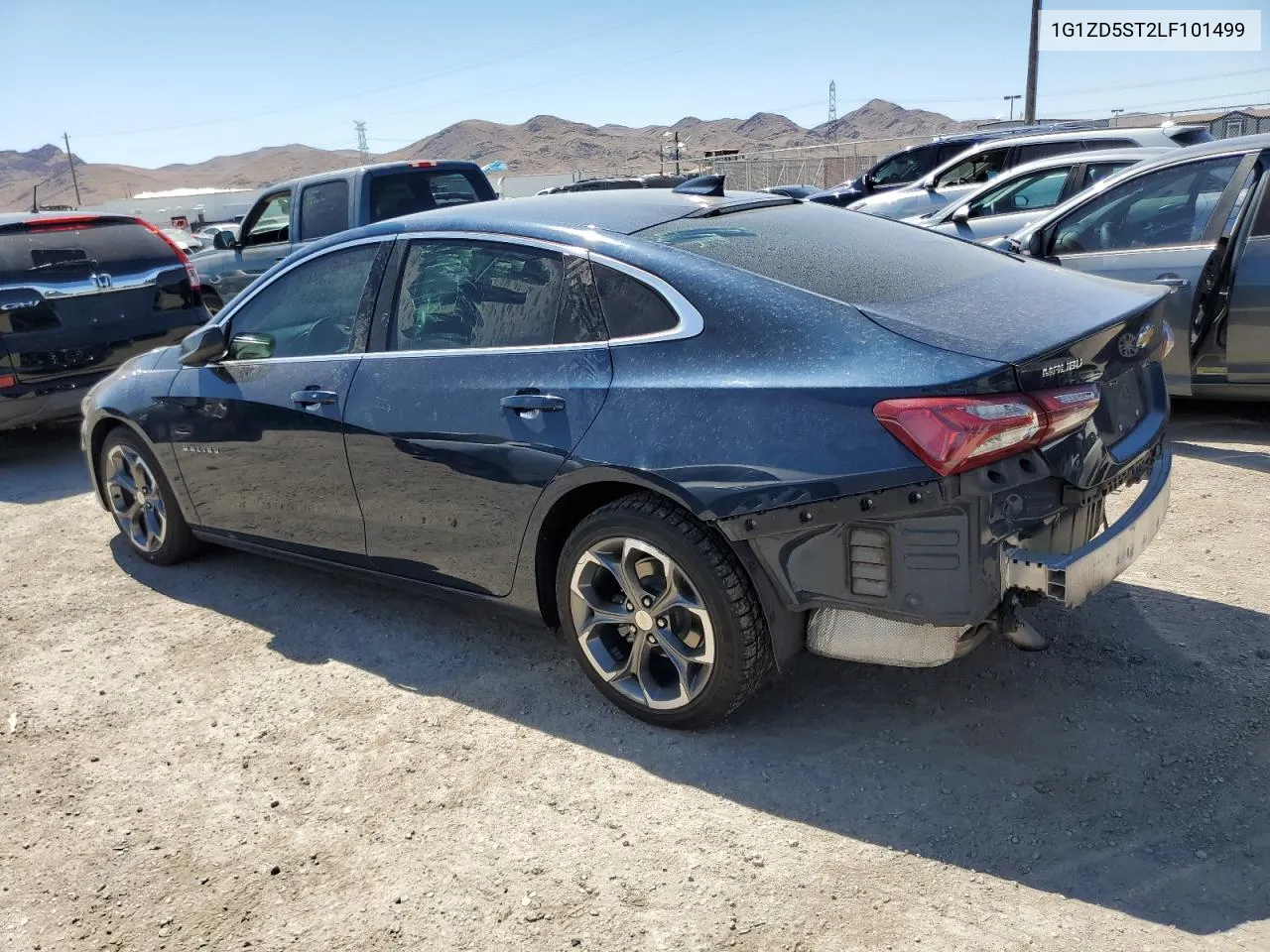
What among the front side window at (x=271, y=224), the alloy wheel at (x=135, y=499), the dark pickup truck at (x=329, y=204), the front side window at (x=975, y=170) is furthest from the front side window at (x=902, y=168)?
the alloy wheel at (x=135, y=499)

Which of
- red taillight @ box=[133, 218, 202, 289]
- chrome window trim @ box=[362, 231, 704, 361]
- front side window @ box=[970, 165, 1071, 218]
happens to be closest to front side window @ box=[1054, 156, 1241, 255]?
front side window @ box=[970, 165, 1071, 218]

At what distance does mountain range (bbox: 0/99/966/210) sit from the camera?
136875 mm

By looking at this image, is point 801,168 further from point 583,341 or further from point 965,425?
point 965,425

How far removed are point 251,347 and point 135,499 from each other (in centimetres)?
129

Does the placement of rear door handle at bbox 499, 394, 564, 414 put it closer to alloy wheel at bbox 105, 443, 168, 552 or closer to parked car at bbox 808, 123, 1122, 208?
alloy wheel at bbox 105, 443, 168, 552

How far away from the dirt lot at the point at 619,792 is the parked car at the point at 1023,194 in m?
4.99

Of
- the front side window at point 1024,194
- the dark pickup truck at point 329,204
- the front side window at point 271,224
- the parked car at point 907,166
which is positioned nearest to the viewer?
the front side window at point 1024,194

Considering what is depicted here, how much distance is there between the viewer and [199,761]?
3.45 m

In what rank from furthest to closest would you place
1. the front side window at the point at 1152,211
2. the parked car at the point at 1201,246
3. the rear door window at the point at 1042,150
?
the rear door window at the point at 1042,150
the front side window at the point at 1152,211
the parked car at the point at 1201,246

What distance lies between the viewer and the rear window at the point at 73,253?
7176 millimetres

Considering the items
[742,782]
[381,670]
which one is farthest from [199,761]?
[742,782]

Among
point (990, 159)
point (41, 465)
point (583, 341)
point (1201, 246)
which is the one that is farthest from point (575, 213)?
point (990, 159)

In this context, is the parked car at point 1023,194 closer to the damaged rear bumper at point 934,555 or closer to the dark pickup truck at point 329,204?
the dark pickup truck at point 329,204

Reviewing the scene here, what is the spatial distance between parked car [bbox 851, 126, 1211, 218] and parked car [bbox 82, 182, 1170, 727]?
6957mm
